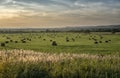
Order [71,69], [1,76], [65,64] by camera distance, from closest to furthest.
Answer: [1,76]
[71,69]
[65,64]

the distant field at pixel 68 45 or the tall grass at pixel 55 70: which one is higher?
the tall grass at pixel 55 70

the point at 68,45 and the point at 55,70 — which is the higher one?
the point at 55,70

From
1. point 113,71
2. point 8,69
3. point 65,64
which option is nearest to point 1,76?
point 8,69

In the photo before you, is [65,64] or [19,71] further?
[65,64]

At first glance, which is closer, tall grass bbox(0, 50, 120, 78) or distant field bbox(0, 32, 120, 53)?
tall grass bbox(0, 50, 120, 78)

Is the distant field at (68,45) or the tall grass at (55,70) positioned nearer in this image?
the tall grass at (55,70)

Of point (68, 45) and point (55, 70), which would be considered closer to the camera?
point (55, 70)

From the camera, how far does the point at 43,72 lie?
1658cm

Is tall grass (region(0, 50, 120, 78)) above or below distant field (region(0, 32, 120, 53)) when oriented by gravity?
above

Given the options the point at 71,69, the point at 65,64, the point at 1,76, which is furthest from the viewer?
the point at 65,64

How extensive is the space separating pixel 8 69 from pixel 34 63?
6.98 feet

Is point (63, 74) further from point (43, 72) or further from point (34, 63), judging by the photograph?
point (34, 63)

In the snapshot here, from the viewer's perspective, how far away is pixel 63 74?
53.7 feet

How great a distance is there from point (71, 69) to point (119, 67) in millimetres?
3070
